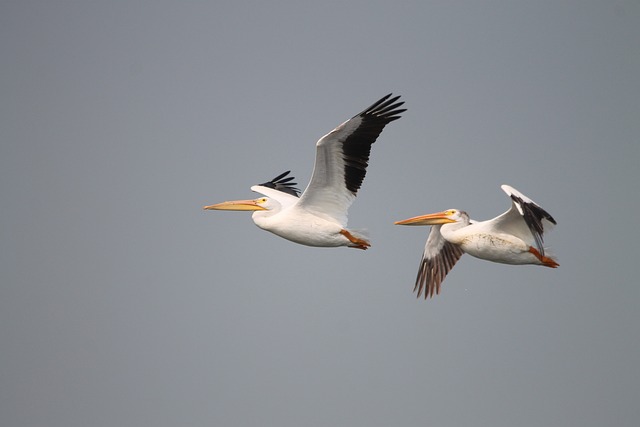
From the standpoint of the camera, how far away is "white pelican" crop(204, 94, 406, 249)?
13.9 metres

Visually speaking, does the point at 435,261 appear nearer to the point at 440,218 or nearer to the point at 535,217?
the point at 440,218

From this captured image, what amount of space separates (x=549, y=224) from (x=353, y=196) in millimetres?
2671

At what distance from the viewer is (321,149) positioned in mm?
13898

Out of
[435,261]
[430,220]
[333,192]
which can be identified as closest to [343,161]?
[333,192]

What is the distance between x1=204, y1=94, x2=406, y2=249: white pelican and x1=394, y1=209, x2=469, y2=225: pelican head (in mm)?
970

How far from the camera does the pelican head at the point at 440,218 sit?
1512 cm

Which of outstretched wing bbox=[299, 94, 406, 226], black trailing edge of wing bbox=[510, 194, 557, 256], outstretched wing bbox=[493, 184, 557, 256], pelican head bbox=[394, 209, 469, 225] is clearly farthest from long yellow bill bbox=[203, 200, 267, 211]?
black trailing edge of wing bbox=[510, 194, 557, 256]

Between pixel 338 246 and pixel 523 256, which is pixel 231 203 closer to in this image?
pixel 338 246

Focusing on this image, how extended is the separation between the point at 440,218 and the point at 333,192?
1.72 metres

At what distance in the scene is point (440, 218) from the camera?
50.0 ft

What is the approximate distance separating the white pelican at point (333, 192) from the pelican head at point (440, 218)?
97cm

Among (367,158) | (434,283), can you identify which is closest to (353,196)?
(367,158)

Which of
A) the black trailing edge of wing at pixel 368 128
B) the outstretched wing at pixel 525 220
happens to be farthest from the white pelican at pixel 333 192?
the outstretched wing at pixel 525 220

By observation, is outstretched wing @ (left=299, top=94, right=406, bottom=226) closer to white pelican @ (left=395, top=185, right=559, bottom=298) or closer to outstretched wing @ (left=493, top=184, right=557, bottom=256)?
white pelican @ (left=395, top=185, right=559, bottom=298)
